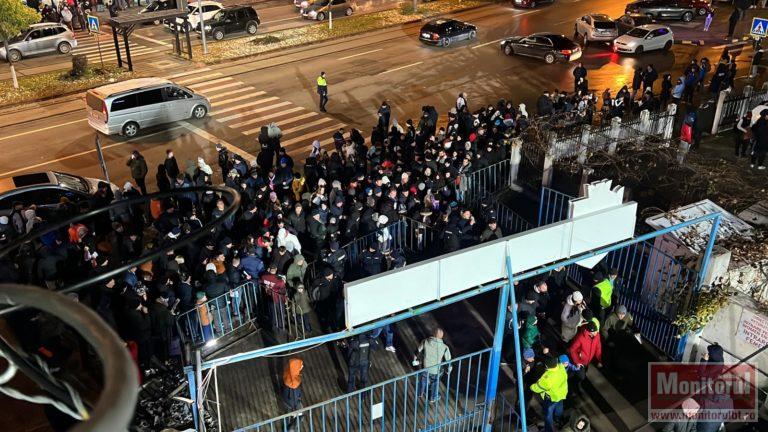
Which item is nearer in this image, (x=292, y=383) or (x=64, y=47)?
(x=292, y=383)

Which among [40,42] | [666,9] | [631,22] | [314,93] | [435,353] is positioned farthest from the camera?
[666,9]

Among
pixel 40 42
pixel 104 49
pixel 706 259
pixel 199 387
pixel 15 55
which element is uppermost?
pixel 199 387

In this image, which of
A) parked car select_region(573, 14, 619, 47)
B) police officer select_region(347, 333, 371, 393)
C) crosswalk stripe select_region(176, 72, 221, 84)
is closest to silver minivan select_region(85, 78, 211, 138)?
crosswalk stripe select_region(176, 72, 221, 84)

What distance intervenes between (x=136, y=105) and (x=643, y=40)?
71.7 feet

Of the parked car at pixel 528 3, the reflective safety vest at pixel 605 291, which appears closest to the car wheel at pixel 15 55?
the parked car at pixel 528 3

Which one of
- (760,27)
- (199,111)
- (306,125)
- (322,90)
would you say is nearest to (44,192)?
(199,111)

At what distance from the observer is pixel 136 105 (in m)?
22.6

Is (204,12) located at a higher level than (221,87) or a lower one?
higher

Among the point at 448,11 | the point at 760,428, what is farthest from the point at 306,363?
the point at 448,11

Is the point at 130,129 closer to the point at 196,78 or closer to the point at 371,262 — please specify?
the point at 196,78

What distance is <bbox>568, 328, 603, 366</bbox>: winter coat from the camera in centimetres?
1129

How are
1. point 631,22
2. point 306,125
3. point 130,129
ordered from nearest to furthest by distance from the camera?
1. point 130,129
2. point 306,125
3. point 631,22

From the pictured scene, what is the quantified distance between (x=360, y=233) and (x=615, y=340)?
5.52 m

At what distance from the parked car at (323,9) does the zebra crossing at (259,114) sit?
31.9 ft
